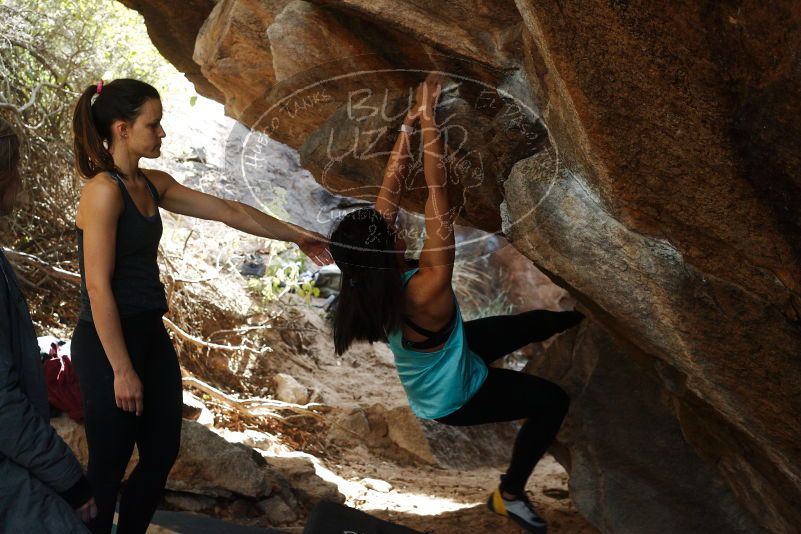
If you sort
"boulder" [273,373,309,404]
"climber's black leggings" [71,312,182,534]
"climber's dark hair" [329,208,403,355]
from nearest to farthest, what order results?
"climber's black leggings" [71,312,182,534] < "climber's dark hair" [329,208,403,355] < "boulder" [273,373,309,404]

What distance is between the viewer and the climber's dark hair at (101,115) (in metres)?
2.55

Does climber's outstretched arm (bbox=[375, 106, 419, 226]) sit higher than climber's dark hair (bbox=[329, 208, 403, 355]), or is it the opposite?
climber's outstretched arm (bbox=[375, 106, 419, 226])

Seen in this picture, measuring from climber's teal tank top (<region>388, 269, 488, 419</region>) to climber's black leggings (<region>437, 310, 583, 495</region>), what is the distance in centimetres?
5

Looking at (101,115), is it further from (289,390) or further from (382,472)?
(289,390)

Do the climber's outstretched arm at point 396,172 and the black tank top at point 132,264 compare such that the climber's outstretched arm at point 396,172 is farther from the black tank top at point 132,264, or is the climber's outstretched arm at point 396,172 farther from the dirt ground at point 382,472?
the dirt ground at point 382,472

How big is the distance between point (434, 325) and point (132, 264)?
105cm

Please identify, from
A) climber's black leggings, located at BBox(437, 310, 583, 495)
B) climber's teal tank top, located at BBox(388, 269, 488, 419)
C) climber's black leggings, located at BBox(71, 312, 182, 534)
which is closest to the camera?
climber's black leggings, located at BBox(71, 312, 182, 534)

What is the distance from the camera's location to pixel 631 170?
2.24 meters

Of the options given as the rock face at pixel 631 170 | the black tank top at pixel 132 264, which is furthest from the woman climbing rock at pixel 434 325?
the black tank top at pixel 132 264

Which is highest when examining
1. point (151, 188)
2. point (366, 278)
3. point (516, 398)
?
point (151, 188)

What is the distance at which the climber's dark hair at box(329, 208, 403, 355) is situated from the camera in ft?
8.87

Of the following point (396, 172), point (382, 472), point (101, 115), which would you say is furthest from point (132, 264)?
point (382, 472)

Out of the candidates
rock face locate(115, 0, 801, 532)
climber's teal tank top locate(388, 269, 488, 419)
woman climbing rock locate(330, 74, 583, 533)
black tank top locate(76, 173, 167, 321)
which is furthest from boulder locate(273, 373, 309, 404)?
black tank top locate(76, 173, 167, 321)

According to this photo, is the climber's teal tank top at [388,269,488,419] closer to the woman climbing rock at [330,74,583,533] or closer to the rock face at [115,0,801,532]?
the woman climbing rock at [330,74,583,533]
